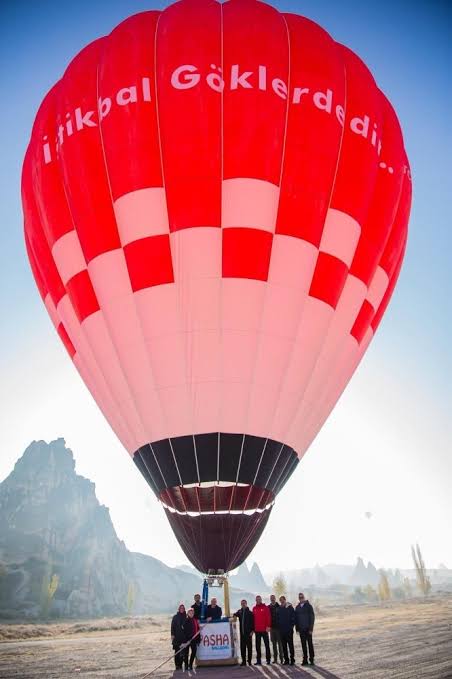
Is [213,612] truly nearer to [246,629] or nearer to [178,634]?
[178,634]

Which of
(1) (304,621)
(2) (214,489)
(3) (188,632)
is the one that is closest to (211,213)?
(2) (214,489)

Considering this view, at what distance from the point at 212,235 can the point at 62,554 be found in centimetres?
11827

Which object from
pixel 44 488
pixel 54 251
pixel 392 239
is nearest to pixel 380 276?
pixel 392 239

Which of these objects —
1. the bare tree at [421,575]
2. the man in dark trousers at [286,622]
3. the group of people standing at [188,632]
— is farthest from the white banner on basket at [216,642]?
the bare tree at [421,575]

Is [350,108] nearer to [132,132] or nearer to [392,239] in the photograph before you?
[392,239]

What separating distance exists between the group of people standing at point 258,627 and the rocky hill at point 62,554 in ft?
252

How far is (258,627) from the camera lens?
7988mm

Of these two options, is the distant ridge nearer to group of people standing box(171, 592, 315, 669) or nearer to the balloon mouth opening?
group of people standing box(171, 592, 315, 669)

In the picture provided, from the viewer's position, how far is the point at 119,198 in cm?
822

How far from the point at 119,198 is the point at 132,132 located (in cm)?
101

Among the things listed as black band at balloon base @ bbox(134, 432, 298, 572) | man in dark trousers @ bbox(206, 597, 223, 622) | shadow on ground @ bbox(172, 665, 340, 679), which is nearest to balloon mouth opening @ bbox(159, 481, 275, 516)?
black band at balloon base @ bbox(134, 432, 298, 572)

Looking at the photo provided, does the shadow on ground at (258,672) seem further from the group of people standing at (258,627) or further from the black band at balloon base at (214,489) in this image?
the black band at balloon base at (214,489)

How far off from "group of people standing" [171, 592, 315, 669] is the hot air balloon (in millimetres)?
691

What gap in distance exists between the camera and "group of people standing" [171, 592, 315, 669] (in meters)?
7.36
